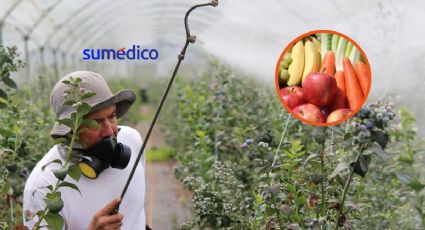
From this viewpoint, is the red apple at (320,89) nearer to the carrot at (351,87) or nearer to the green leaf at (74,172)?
the carrot at (351,87)

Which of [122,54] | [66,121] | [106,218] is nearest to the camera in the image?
[66,121]

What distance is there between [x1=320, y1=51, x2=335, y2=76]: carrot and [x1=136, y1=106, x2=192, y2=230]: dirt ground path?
11.1 ft

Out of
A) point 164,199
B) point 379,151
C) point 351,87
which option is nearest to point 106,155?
point 351,87

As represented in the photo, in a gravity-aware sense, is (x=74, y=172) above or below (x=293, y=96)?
below

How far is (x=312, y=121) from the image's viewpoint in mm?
1743

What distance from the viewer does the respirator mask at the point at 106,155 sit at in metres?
2.03

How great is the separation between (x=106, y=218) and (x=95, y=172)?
0.85ft

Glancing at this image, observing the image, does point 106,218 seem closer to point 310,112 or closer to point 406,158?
point 310,112

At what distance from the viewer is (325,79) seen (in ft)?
5.78

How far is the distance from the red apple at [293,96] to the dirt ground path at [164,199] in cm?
330

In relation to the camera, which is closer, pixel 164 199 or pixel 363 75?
pixel 363 75

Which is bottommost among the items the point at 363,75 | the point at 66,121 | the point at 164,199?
the point at 164,199

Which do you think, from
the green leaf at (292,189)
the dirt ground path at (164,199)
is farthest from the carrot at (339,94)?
the dirt ground path at (164,199)

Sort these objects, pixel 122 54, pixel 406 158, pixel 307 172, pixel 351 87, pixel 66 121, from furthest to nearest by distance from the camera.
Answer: pixel 122 54, pixel 307 172, pixel 351 87, pixel 66 121, pixel 406 158
